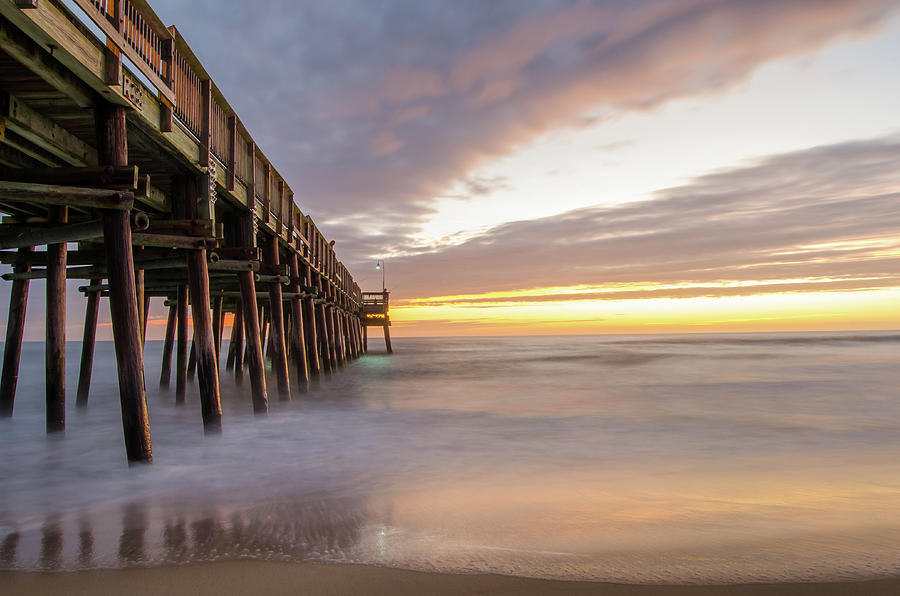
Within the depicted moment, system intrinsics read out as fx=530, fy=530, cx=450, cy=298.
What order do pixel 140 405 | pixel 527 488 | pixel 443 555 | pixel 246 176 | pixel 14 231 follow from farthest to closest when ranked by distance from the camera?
pixel 246 176 → pixel 14 231 → pixel 527 488 → pixel 140 405 → pixel 443 555

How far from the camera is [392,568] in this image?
331cm

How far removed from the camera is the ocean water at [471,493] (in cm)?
357

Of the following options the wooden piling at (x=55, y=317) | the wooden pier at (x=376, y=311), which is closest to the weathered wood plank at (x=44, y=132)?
the wooden piling at (x=55, y=317)

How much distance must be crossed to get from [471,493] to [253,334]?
18.0 feet

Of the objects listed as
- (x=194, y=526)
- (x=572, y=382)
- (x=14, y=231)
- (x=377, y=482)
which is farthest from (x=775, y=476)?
(x=572, y=382)

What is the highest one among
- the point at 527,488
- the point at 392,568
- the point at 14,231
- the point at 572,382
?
the point at 14,231

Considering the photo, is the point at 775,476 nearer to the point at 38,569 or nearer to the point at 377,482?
the point at 377,482

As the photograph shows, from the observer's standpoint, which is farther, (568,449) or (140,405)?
(568,449)

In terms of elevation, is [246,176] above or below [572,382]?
above

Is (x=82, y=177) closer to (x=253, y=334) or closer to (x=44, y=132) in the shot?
(x=44, y=132)

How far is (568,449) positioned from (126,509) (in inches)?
232

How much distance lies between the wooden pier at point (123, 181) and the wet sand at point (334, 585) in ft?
7.21

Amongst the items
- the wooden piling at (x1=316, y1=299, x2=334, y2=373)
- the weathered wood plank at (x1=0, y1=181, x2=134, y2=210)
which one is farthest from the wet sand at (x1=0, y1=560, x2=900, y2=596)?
the wooden piling at (x1=316, y1=299, x2=334, y2=373)

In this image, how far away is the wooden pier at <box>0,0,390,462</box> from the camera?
187 inches
